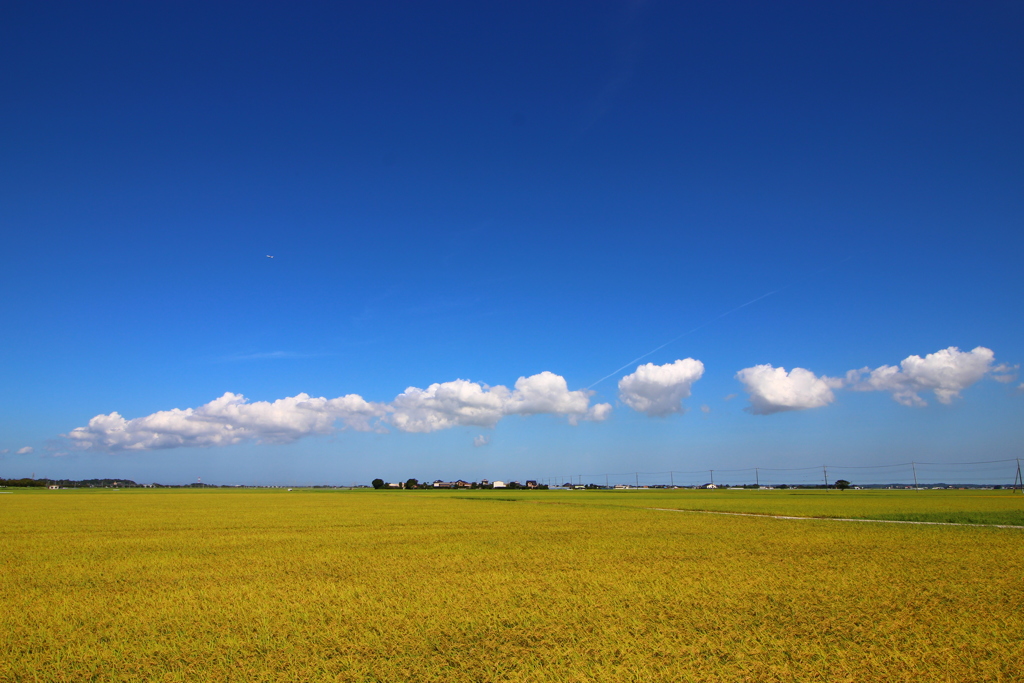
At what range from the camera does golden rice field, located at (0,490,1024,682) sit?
17.0 ft

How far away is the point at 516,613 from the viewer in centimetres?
713

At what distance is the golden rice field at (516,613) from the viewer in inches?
204

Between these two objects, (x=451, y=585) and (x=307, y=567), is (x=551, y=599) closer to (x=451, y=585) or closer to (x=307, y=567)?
(x=451, y=585)

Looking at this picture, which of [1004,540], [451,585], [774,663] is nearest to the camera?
[774,663]

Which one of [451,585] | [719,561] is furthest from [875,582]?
[451,585]

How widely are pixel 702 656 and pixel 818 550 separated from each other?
1001cm

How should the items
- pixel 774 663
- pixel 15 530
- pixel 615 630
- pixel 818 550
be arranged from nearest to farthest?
pixel 774 663 → pixel 615 630 → pixel 818 550 → pixel 15 530

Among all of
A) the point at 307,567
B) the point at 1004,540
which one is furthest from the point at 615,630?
the point at 1004,540

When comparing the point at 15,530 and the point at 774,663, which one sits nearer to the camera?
the point at 774,663

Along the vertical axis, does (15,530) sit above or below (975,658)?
below

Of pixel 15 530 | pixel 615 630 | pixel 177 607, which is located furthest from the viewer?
pixel 15 530

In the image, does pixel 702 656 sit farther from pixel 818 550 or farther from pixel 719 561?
pixel 818 550

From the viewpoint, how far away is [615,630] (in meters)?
6.33

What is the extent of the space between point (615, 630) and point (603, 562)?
5476 millimetres
